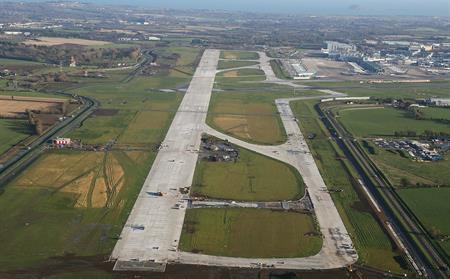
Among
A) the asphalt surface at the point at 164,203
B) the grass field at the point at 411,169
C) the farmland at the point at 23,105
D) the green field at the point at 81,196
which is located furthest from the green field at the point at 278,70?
the grass field at the point at 411,169

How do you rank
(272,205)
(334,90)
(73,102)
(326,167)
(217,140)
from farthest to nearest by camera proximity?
(334,90), (73,102), (217,140), (326,167), (272,205)

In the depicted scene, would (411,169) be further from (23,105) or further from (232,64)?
(232,64)

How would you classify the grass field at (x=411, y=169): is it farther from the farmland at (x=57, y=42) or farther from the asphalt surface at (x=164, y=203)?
the farmland at (x=57, y=42)

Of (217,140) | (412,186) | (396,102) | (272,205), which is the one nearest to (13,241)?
(272,205)

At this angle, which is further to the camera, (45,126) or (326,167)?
(45,126)

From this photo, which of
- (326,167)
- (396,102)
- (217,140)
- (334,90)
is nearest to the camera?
(326,167)

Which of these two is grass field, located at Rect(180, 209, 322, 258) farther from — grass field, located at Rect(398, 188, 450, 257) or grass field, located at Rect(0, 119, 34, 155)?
grass field, located at Rect(0, 119, 34, 155)

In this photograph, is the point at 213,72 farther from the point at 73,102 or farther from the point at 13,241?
the point at 13,241
